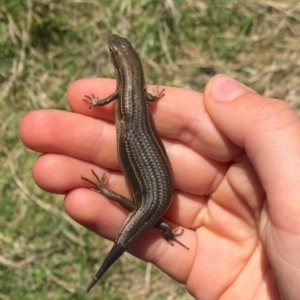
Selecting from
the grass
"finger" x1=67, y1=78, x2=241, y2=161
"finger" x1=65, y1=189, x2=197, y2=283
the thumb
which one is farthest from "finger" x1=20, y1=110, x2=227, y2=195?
the grass

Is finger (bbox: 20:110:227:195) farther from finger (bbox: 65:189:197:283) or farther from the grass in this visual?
the grass

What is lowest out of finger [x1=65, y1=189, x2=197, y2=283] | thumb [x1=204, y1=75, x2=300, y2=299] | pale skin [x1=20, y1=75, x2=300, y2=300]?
finger [x1=65, y1=189, x2=197, y2=283]

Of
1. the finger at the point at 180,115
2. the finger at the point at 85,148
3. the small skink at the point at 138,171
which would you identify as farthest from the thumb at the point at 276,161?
the small skink at the point at 138,171

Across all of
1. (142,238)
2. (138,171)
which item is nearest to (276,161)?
(138,171)

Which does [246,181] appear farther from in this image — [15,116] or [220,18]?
[15,116]

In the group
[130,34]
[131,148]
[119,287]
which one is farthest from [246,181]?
[130,34]

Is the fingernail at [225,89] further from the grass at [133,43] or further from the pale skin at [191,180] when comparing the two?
the grass at [133,43]
